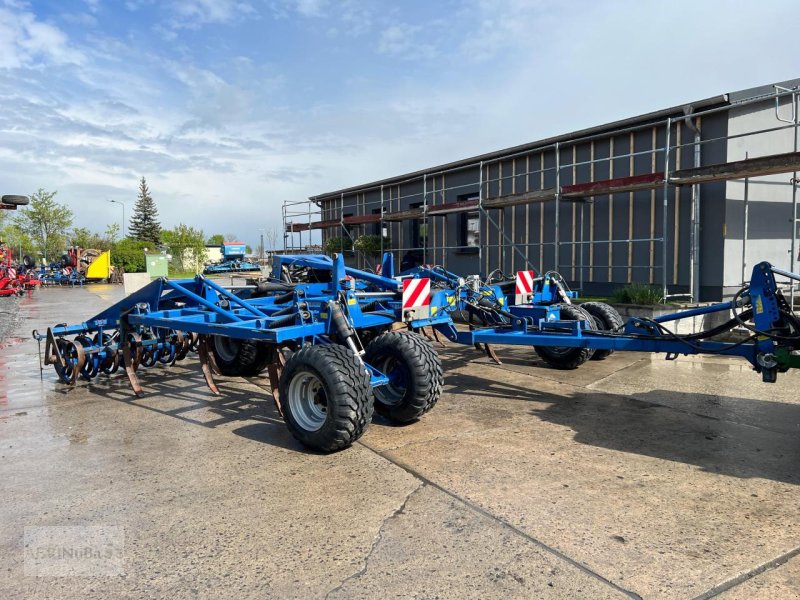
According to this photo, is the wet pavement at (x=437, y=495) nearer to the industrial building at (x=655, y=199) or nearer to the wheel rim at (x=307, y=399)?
the wheel rim at (x=307, y=399)

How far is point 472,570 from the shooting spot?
303cm

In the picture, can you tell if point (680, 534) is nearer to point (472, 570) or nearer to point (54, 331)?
point (472, 570)

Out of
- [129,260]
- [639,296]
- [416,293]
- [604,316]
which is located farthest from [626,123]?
[129,260]

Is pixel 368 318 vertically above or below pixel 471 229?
below

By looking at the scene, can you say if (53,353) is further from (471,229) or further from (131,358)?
(471,229)

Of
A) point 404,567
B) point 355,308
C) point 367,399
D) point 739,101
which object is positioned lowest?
point 404,567

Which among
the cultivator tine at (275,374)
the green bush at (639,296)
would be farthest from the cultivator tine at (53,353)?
the green bush at (639,296)

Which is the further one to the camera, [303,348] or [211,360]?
[211,360]

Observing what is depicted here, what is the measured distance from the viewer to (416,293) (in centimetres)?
630

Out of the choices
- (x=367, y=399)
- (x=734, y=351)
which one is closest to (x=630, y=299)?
(x=734, y=351)

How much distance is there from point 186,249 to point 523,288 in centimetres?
4815

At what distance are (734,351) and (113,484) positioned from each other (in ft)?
16.6

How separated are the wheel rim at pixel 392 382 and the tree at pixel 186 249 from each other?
45.5m

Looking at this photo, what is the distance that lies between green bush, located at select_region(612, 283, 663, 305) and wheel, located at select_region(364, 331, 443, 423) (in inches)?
248
